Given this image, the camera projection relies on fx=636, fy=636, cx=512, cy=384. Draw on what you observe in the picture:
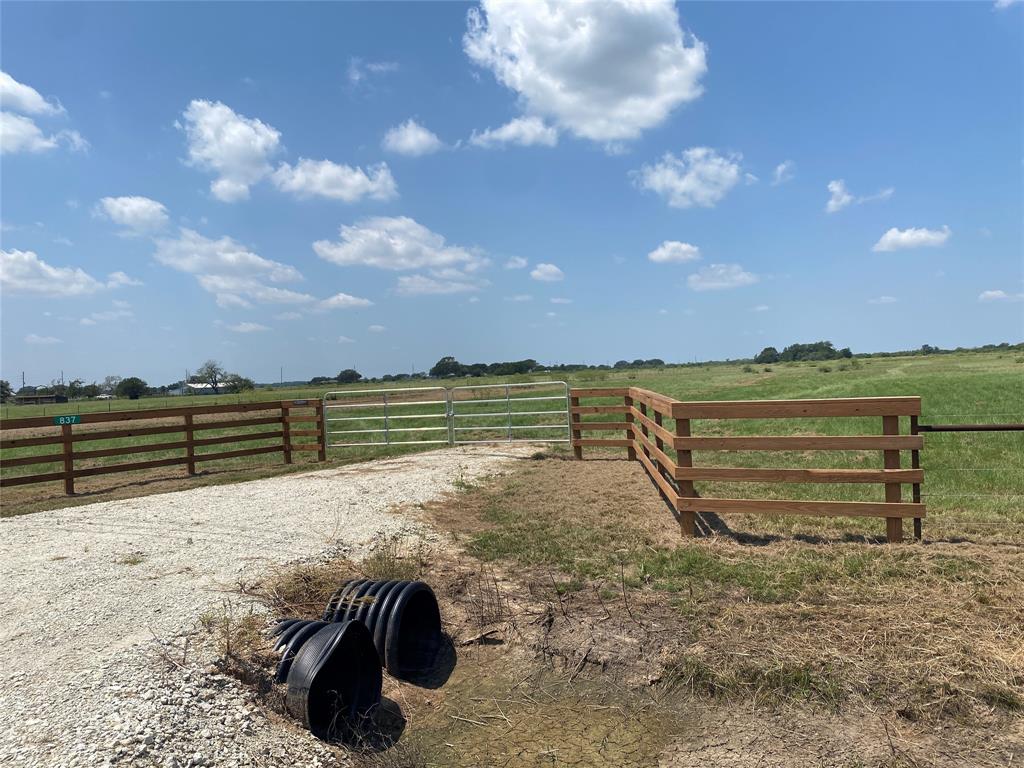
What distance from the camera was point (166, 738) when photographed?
303 cm

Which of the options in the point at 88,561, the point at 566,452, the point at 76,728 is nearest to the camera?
the point at 76,728

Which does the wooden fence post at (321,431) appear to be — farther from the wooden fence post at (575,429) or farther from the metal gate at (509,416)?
the wooden fence post at (575,429)

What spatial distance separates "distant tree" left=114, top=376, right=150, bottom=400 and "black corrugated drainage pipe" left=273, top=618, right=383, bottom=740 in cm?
11513

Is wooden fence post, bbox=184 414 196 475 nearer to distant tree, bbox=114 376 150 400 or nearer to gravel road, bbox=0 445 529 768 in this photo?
gravel road, bbox=0 445 529 768

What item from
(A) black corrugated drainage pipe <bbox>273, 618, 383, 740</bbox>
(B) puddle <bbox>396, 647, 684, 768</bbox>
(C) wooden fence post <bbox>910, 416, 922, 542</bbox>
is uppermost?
(C) wooden fence post <bbox>910, 416, 922, 542</bbox>

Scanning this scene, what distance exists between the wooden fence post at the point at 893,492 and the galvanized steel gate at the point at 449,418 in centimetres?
651

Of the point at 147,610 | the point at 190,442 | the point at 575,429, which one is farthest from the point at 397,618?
the point at 190,442

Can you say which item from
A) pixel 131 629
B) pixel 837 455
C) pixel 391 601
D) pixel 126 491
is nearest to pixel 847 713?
pixel 391 601

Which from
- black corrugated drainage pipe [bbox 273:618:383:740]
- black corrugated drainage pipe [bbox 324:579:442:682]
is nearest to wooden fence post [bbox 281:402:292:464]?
black corrugated drainage pipe [bbox 324:579:442:682]

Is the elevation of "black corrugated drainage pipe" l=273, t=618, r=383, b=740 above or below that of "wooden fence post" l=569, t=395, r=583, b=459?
below

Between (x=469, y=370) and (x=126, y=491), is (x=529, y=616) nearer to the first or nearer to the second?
(x=126, y=491)

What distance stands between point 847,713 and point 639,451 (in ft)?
24.7

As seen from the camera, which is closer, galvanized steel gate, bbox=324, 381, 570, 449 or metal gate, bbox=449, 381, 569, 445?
metal gate, bbox=449, 381, 569, 445

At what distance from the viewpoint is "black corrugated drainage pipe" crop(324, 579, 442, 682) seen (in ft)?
13.5
